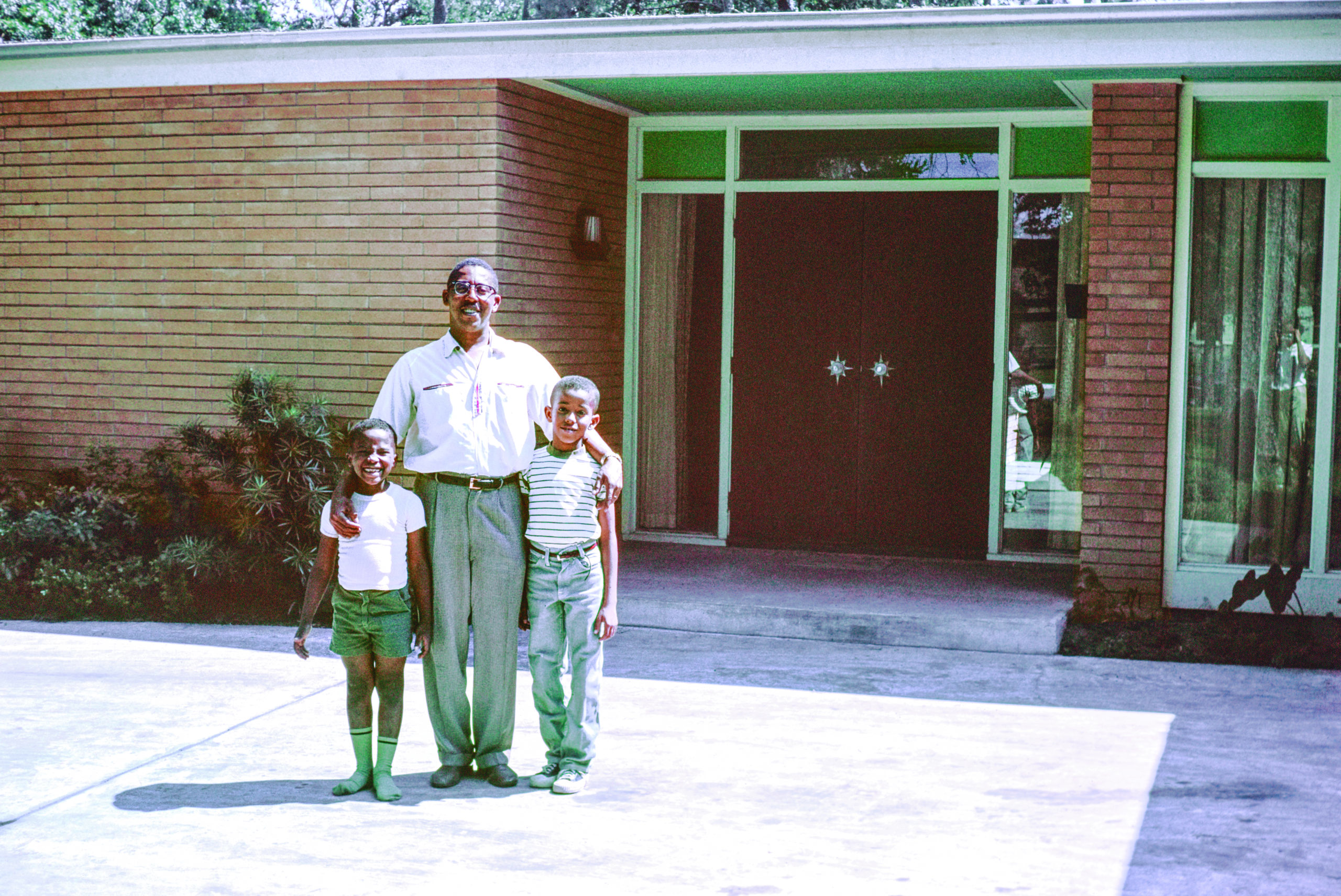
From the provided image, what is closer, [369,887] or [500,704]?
[369,887]

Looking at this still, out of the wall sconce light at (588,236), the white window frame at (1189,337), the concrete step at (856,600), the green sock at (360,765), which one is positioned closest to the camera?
the green sock at (360,765)

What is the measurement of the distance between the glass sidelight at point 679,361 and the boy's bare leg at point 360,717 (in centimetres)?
549

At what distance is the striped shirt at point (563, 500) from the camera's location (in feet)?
17.6

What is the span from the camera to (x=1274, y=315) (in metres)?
8.74

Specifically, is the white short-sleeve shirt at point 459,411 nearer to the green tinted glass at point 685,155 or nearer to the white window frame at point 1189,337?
the white window frame at point 1189,337

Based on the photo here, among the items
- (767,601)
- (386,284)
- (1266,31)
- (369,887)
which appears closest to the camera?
(369,887)

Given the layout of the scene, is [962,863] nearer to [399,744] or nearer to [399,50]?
[399,744]

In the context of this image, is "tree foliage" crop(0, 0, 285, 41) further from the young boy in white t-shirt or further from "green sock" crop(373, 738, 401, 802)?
"green sock" crop(373, 738, 401, 802)

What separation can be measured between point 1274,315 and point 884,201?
8.75ft

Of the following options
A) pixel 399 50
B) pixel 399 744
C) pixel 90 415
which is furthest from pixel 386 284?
pixel 399 744

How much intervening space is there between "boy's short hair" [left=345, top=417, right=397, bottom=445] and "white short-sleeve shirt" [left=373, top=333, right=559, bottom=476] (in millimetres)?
59

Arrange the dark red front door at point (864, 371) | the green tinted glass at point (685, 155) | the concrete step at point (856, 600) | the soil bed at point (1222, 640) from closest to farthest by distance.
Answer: the soil bed at point (1222, 640), the concrete step at point (856, 600), the dark red front door at point (864, 371), the green tinted glass at point (685, 155)

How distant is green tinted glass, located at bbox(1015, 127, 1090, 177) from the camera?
9852mm

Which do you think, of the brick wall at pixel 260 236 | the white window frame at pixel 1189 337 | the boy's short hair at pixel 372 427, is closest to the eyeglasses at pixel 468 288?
the boy's short hair at pixel 372 427
